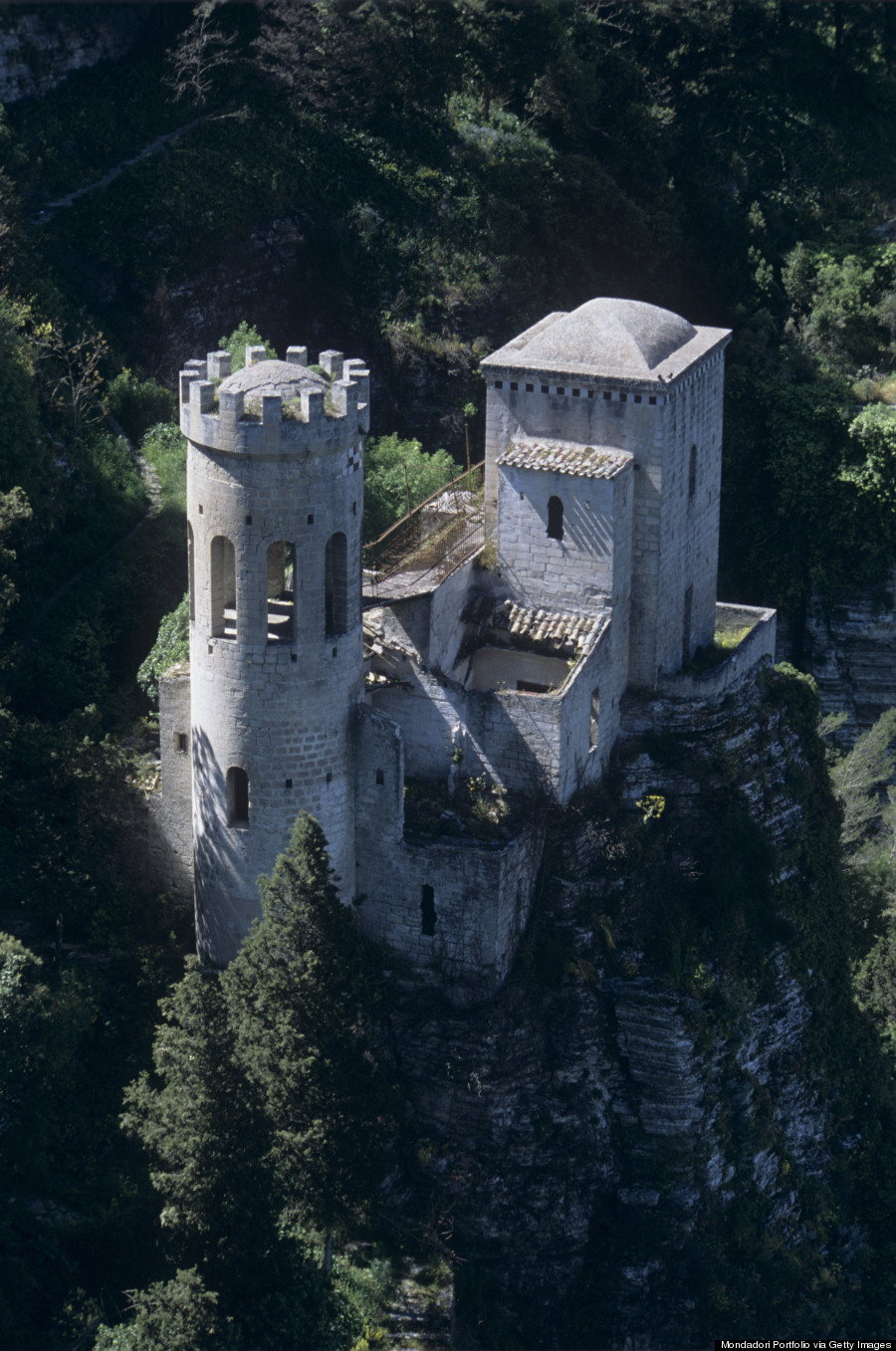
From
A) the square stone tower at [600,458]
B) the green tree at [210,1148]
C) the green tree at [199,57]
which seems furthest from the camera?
the green tree at [199,57]

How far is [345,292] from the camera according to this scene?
243ft

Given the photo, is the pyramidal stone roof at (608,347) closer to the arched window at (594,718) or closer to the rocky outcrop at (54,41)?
the arched window at (594,718)

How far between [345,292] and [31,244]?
40.5 ft

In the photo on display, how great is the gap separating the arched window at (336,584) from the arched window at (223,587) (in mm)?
2044

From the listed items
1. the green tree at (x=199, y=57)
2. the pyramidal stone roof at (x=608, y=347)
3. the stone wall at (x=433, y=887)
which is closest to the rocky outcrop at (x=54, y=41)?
the green tree at (x=199, y=57)

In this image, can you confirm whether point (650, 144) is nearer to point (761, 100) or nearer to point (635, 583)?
point (761, 100)

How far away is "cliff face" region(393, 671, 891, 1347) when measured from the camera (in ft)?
159

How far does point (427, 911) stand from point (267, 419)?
1226 cm

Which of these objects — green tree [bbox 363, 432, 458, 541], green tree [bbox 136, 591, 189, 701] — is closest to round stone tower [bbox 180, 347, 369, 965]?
green tree [bbox 136, 591, 189, 701]

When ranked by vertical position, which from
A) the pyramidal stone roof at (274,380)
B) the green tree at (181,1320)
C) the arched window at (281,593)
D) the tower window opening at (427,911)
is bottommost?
the green tree at (181,1320)

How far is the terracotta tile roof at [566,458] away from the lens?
162 ft

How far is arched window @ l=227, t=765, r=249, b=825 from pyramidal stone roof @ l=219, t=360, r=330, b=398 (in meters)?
8.44

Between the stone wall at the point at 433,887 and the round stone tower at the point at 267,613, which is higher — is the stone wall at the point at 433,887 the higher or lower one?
the lower one

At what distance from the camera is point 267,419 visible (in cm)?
4344
